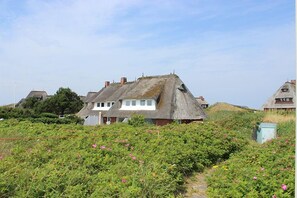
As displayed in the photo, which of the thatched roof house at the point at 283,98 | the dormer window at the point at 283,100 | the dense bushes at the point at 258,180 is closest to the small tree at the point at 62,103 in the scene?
the thatched roof house at the point at 283,98

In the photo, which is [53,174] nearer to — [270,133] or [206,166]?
[206,166]

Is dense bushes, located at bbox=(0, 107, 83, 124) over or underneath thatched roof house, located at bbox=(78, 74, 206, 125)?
underneath

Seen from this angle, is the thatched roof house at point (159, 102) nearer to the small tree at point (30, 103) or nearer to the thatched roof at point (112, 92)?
the thatched roof at point (112, 92)

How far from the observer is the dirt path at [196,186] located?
5.88m

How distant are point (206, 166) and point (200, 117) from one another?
20845mm

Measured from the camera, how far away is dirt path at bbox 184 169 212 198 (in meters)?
5.88

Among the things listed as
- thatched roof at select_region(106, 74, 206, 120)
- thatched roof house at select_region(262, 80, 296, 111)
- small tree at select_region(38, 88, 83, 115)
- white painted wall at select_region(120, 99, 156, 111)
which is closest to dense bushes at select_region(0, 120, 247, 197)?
thatched roof at select_region(106, 74, 206, 120)

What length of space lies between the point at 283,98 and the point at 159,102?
2446cm

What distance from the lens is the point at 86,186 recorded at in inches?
182

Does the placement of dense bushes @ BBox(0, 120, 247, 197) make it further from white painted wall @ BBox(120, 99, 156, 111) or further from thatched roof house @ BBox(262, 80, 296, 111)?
thatched roof house @ BBox(262, 80, 296, 111)

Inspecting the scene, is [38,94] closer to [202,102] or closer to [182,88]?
[202,102]

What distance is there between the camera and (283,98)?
44.4 metres

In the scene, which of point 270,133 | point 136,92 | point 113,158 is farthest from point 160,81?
point 113,158

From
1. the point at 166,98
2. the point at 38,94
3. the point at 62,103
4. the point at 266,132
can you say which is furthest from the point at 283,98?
the point at 38,94
